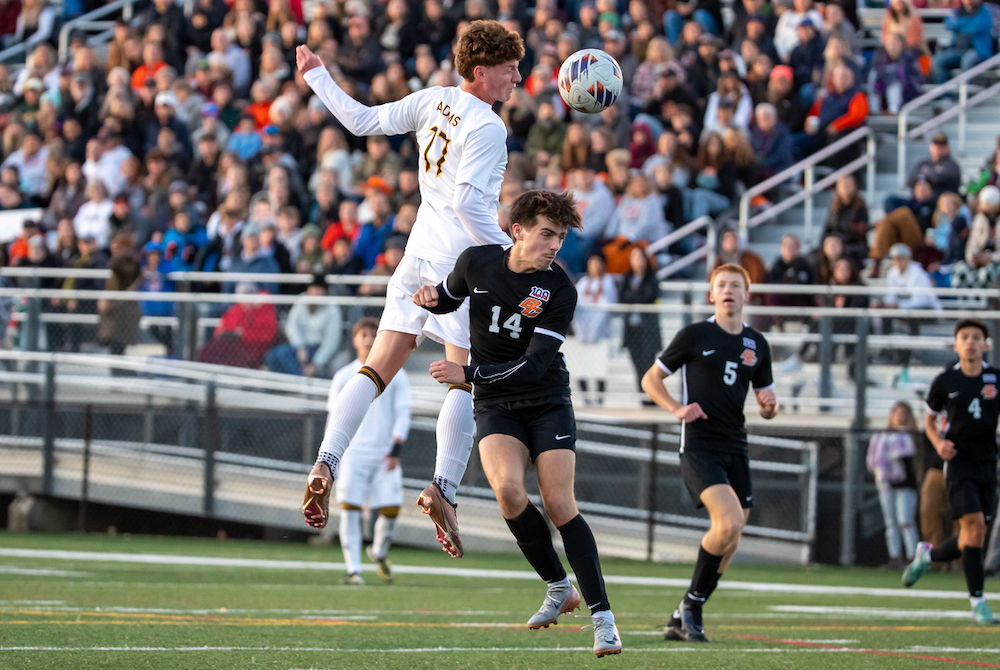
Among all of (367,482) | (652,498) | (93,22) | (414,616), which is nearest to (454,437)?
(414,616)

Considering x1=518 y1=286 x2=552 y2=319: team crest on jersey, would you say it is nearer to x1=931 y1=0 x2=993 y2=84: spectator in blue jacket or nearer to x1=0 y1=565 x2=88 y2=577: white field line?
x1=0 y1=565 x2=88 y2=577: white field line

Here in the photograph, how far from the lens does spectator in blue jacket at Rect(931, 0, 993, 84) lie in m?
17.7

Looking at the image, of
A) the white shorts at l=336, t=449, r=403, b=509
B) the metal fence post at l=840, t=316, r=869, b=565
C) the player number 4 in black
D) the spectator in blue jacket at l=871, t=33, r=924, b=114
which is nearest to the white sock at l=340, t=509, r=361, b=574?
the white shorts at l=336, t=449, r=403, b=509

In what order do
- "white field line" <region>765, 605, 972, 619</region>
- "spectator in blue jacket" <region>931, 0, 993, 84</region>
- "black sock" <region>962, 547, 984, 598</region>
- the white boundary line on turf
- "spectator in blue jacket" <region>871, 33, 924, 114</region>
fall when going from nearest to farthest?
"black sock" <region>962, 547, 984, 598</region> → "white field line" <region>765, 605, 972, 619</region> → the white boundary line on turf → "spectator in blue jacket" <region>871, 33, 924, 114</region> → "spectator in blue jacket" <region>931, 0, 993, 84</region>

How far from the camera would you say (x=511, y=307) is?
6.34 m

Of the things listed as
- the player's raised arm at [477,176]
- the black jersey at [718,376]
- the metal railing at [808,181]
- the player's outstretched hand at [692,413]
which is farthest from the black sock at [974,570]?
the metal railing at [808,181]

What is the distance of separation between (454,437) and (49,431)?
11.6 metres

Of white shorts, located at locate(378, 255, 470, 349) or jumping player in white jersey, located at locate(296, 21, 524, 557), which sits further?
white shorts, located at locate(378, 255, 470, 349)

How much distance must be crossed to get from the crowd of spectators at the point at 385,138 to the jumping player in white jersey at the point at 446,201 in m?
8.84

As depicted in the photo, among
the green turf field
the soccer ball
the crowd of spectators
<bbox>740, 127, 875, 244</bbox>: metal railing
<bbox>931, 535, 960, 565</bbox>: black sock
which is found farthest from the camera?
<bbox>740, 127, 875, 244</bbox>: metal railing

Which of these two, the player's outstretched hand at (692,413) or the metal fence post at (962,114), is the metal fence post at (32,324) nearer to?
the player's outstretched hand at (692,413)

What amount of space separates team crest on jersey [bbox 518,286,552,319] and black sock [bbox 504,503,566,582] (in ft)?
3.13

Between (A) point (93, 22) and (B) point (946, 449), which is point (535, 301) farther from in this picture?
(A) point (93, 22)

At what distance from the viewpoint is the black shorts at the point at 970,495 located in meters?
10.3
